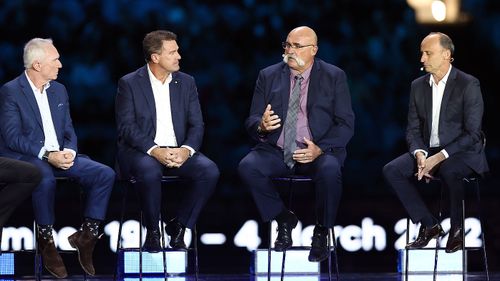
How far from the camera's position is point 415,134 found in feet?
19.3

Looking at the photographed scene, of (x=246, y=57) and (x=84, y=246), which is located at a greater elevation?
(x=246, y=57)

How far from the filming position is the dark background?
7.32m

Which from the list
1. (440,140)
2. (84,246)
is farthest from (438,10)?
(84,246)

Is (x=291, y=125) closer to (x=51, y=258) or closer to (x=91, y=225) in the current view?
(x=91, y=225)

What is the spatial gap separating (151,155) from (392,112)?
2.62 meters

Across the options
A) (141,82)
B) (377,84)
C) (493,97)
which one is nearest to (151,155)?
(141,82)

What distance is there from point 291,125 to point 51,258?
1451 mm

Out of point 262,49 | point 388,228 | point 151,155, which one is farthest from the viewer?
point 262,49

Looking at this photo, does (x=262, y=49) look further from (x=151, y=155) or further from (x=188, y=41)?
(x=151, y=155)

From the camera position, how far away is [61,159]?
18.0 feet

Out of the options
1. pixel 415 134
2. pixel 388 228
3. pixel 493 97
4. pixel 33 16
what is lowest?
pixel 388 228

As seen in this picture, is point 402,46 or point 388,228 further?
point 402,46

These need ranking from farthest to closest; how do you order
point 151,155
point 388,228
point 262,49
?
point 262,49, point 388,228, point 151,155

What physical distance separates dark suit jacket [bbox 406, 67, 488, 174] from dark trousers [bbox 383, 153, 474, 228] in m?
0.06
